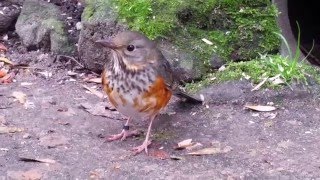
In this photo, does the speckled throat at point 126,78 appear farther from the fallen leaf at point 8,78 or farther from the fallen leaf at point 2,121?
the fallen leaf at point 8,78

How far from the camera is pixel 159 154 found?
4.69 m

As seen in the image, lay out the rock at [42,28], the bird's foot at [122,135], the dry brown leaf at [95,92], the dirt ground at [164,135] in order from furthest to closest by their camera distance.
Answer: the rock at [42,28], the dry brown leaf at [95,92], the bird's foot at [122,135], the dirt ground at [164,135]

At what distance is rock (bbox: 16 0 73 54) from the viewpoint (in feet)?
20.8

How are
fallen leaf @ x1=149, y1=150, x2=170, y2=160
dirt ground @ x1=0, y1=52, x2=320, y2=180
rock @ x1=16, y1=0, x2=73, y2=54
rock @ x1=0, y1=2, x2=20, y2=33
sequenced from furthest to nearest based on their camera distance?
1. rock @ x1=0, y1=2, x2=20, y2=33
2. rock @ x1=16, y1=0, x2=73, y2=54
3. fallen leaf @ x1=149, y1=150, x2=170, y2=160
4. dirt ground @ x1=0, y1=52, x2=320, y2=180

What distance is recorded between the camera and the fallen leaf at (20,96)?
543 centimetres

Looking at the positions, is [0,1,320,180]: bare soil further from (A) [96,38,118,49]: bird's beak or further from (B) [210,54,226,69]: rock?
(A) [96,38,118,49]: bird's beak

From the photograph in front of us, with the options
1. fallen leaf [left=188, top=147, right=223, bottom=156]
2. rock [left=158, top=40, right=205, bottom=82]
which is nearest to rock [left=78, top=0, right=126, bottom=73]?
rock [left=158, top=40, right=205, bottom=82]

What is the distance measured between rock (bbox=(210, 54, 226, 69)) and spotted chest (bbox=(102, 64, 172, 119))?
4.21ft

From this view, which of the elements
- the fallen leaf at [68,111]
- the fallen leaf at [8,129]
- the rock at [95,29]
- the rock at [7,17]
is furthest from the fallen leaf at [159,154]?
the rock at [7,17]

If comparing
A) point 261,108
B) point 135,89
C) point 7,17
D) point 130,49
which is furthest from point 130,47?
point 7,17

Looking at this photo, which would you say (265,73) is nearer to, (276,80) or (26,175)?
(276,80)

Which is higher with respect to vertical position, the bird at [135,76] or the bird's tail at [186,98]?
the bird at [135,76]

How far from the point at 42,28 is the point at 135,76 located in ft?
7.11

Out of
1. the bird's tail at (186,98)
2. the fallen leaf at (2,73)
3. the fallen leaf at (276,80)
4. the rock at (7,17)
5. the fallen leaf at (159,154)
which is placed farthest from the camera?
the rock at (7,17)
